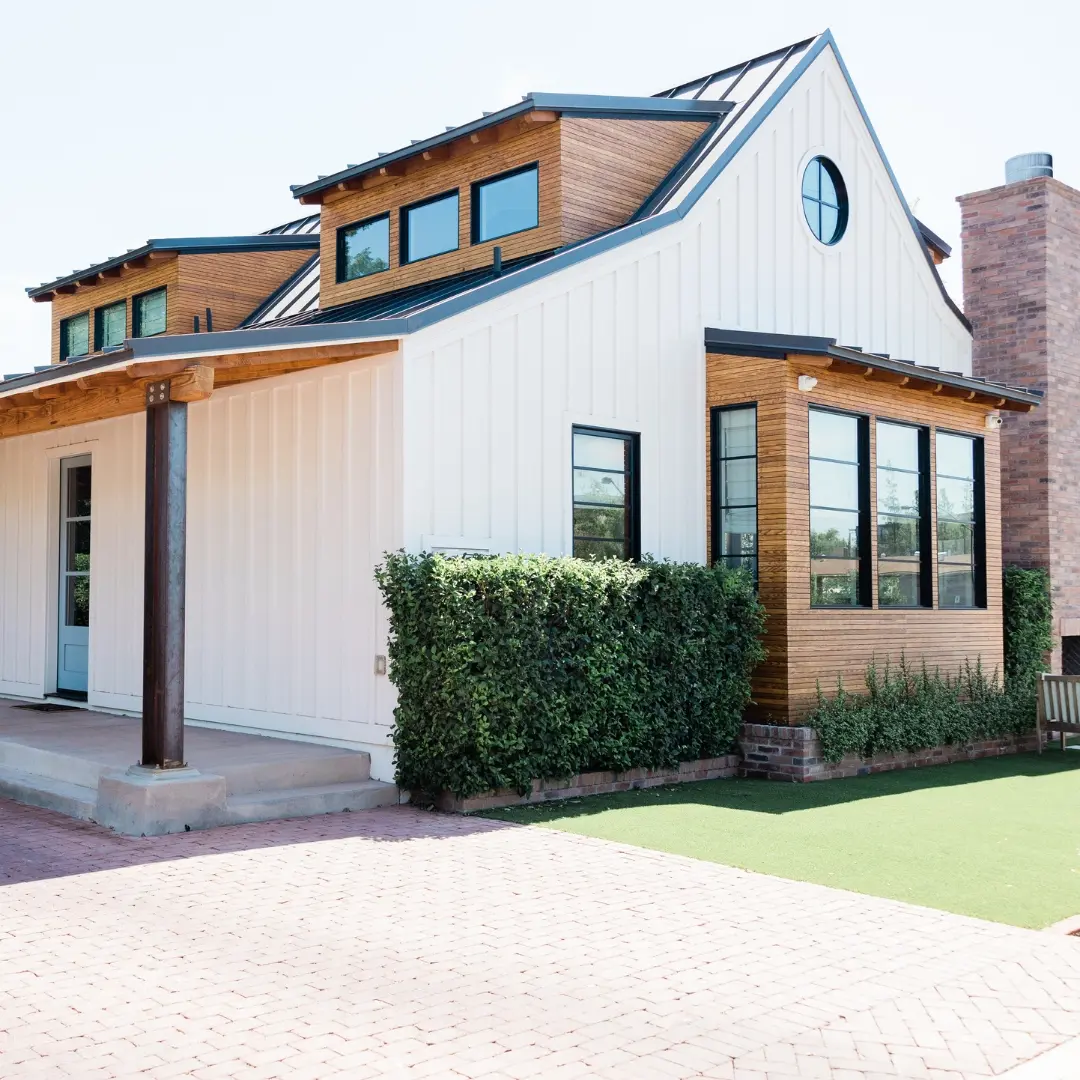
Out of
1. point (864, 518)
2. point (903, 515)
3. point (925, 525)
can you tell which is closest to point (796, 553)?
point (864, 518)

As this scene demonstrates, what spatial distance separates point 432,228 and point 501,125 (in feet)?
5.15

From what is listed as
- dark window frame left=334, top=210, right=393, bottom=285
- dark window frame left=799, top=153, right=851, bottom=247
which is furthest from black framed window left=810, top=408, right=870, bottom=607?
dark window frame left=334, top=210, right=393, bottom=285

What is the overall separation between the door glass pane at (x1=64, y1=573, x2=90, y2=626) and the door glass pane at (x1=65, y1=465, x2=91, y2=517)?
751mm

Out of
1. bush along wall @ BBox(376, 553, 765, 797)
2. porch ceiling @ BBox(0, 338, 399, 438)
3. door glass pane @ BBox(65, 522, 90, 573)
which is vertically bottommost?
bush along wall @ BBox(376, 553, 765, 797)

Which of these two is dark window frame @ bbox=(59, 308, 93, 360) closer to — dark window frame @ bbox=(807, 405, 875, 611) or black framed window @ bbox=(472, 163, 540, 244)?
black framed window @ bbox=(472, 163, 540, 244)

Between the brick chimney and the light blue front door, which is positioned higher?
the brick chimney

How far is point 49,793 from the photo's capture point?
8875 millimetres

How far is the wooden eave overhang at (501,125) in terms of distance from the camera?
1248 cm

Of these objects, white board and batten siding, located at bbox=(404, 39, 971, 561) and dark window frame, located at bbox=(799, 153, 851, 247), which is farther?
dark window frame, located at bbox=(799, 153, 851, 247)

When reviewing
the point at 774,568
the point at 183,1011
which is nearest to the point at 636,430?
the point at 774,568

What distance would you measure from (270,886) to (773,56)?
1217 centimetres

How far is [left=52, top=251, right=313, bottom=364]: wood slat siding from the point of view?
53.2ft

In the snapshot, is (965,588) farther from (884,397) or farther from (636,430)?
(636,430)

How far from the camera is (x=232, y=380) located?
1089cm
